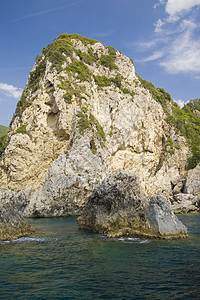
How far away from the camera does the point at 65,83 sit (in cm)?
4744

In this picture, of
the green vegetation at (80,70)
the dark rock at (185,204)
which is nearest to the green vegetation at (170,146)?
the dark rock at (185,204)

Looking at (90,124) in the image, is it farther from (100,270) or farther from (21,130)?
(100,270)

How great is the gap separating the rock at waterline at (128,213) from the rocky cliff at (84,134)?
14948mm

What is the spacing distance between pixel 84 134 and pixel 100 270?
32.1 metres

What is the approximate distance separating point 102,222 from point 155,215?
179 inches

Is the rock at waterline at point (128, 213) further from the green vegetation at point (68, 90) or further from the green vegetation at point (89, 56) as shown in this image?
the green vegetation at point (89, 56)

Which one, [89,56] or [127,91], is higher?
[89,56]

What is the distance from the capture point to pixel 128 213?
17609mm

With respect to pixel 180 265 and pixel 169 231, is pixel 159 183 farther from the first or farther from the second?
pixel 180 265

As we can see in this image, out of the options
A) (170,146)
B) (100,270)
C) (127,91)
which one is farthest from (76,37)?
(100,270)

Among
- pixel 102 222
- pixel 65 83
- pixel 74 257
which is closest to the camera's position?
pixel 74 257

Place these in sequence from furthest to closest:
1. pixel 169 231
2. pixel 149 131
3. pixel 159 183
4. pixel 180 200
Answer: pixel 149 131 < pixel 159 183 < pixel 180 200 < pixel 169 231

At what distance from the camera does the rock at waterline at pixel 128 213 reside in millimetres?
16484

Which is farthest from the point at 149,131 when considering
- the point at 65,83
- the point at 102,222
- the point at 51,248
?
the point at 51,248
